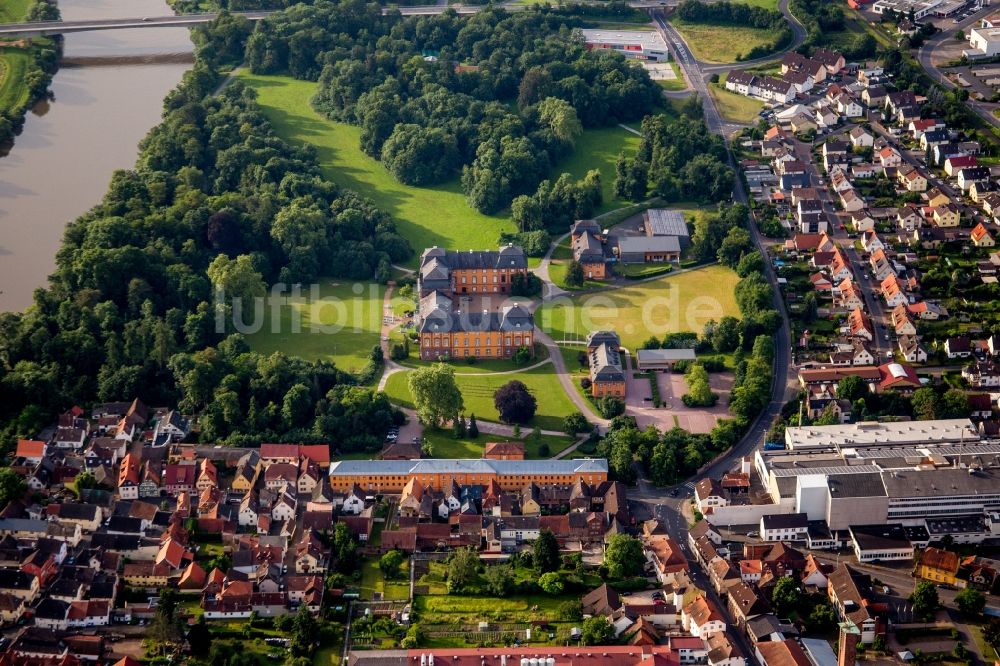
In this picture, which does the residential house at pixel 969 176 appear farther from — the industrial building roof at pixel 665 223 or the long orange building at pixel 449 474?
the long orange building at pixel 449 474

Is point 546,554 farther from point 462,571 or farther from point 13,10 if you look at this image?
point 13,10

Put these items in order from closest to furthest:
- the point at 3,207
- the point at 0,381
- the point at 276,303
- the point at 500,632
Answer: the point at 500,632
the point at 0,381
the point at 276,303
the point at 3,207

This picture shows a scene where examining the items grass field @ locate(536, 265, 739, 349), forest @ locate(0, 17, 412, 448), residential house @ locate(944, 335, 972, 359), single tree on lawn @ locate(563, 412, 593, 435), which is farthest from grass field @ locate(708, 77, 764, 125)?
single tree on lawn @ locate(563, 412, 593, 435)

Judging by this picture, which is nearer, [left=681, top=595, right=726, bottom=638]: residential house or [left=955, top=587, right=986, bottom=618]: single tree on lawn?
[left=681, top=595, right=726, bottom=638]: residential house

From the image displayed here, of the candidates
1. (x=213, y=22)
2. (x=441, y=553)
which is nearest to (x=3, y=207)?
(x=213, y=22)

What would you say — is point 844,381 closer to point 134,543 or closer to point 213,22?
point 134,543

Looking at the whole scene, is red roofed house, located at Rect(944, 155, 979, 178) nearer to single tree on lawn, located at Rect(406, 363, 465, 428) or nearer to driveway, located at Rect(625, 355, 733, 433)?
driveway, located at Rect(625, 355, 733, 433)

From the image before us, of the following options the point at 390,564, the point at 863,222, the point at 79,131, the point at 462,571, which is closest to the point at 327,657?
the point at 390,564
